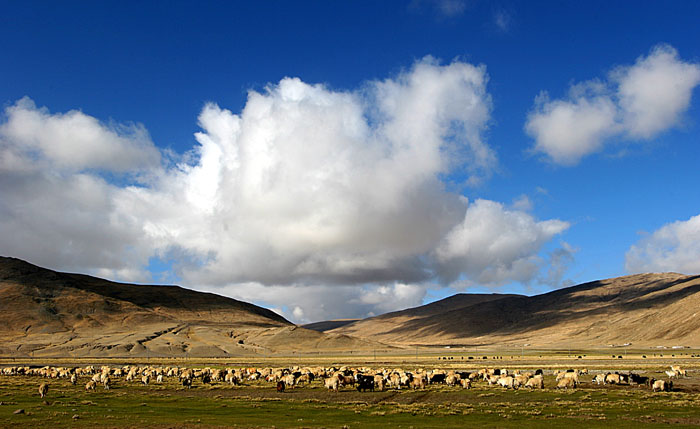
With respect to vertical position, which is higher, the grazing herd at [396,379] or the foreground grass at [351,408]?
the grazing herd at [396,379]

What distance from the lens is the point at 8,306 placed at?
193m

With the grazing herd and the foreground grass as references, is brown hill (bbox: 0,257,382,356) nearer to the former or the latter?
the grazing herd

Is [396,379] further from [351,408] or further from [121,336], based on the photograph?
[121,336]

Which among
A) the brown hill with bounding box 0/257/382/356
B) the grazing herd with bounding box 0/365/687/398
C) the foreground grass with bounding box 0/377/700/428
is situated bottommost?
the foreground grass with bounding box 0/377/700/428

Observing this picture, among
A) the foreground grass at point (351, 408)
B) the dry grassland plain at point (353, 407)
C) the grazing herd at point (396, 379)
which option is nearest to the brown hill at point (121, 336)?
the grazing herd at point (396, 379)

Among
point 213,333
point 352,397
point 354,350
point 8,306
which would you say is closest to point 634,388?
point 352,397

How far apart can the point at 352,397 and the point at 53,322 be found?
588ft

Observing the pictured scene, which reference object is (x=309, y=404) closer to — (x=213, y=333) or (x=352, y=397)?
→ (x=352, y=397)

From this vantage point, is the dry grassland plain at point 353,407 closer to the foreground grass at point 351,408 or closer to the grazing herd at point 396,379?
the foreground grass at point 351,408

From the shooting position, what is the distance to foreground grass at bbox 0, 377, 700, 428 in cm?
2483

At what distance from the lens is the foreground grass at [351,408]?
24828 mm

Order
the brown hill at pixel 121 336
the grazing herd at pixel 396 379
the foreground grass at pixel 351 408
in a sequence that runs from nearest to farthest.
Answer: the foreground grass at pixel 351 408
the grazing herd at pixel 396 379
the brown hill at pixel 121 336

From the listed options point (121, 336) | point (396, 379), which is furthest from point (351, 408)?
point (121, 336)

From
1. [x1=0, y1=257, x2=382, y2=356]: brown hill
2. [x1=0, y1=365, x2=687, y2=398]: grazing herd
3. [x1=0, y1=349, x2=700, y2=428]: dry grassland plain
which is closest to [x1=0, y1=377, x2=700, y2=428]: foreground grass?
[x1=0, y1=349, x2=700, y2=428]: dry grassland plain
